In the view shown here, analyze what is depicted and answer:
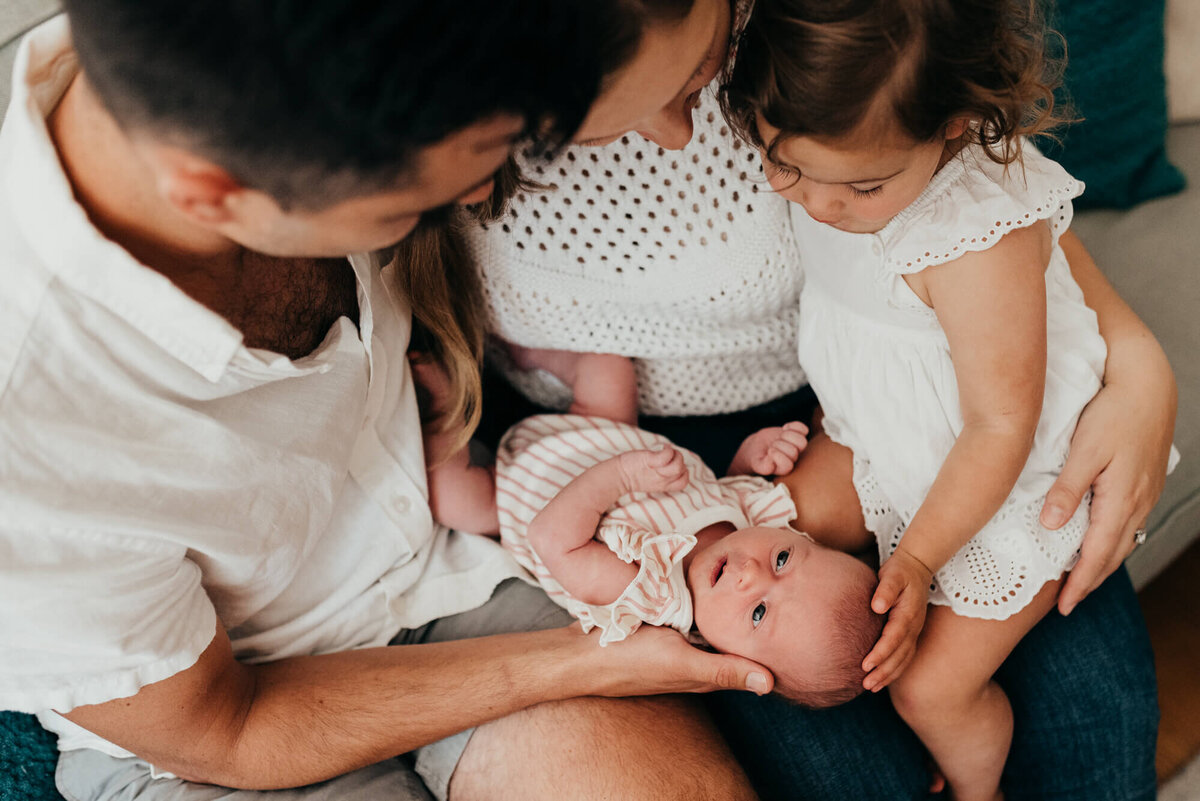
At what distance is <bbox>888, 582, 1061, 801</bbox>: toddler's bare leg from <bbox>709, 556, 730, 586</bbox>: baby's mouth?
0.92ft

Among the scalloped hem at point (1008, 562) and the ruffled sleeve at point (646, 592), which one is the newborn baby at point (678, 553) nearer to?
the ruffled sleeve at point (646, 592)

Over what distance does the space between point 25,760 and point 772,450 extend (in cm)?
106

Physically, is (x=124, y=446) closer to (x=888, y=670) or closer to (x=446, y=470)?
(x=446, y=470)

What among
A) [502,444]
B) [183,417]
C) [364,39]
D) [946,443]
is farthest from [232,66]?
[946,443]

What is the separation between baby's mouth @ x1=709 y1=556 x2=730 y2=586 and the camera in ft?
3.76

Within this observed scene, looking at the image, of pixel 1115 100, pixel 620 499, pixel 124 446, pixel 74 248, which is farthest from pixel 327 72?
pixel 1115 100

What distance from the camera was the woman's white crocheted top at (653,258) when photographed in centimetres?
106

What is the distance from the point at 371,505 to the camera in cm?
111

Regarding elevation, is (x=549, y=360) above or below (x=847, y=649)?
above

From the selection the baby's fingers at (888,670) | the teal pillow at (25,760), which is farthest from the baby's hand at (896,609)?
the teal pillow at (25,760)

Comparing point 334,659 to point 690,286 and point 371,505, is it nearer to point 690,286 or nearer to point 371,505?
point 371,505

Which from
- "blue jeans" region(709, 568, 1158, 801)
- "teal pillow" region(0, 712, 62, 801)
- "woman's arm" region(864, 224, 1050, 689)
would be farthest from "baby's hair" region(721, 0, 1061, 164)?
"teal pillow" region(0, 712, 62, 801)

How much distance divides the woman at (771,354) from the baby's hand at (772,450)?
11cm

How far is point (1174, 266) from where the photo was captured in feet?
5.07
